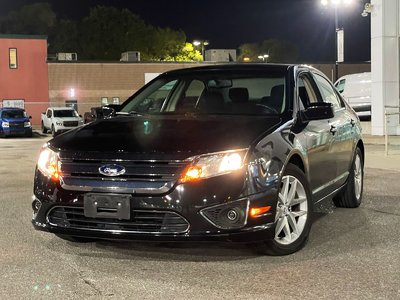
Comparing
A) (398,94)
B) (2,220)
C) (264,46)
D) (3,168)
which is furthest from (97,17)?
(2,220)

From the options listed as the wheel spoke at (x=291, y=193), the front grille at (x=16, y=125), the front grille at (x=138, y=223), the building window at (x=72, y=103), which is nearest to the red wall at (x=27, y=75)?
the building window at (x=72, y=103)

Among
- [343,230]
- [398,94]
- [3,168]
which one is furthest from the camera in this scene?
[398,94]

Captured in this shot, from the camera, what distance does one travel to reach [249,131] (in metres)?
4.80

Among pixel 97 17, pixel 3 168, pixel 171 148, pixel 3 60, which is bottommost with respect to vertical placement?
pixel 3 168

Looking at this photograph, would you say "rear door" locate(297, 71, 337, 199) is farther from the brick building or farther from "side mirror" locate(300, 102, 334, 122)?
the brick building

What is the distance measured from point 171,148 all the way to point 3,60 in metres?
40.9

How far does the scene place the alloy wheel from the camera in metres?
4.93

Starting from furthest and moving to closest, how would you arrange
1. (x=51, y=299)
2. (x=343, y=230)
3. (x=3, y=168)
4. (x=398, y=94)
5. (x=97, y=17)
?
(x=97, y=17)
(x=398, y=94)
(x=3, y=168)
(x=343, y=230)
(x=51, y=299)

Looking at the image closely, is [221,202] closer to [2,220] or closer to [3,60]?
[2,220]

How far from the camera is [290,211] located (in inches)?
201

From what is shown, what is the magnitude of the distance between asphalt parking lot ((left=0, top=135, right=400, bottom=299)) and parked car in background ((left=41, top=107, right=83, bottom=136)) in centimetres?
2393

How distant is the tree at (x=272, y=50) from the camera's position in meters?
87.6

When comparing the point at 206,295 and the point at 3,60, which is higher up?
the point at 3,60

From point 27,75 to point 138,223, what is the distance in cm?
4077
